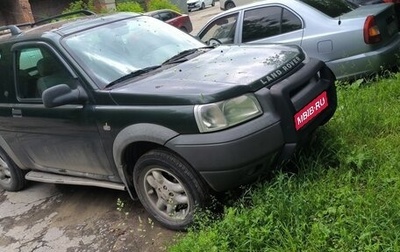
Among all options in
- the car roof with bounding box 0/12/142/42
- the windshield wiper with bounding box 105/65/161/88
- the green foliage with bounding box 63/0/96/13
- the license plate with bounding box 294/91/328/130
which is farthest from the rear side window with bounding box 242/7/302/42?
the green foliage with bounding box 63/0/96/13

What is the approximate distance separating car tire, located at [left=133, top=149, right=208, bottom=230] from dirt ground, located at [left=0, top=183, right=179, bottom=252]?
0.16 m

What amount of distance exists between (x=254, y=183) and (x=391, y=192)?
0.95 metres

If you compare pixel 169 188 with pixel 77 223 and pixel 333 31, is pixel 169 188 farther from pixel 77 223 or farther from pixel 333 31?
pixel 333 31

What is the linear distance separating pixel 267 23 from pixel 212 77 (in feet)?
9.43

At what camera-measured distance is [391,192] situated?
3053mm

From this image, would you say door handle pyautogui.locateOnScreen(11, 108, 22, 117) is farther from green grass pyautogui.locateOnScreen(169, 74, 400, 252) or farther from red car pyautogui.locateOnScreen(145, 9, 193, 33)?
red car pyautogui.locateOnScreen(145, 9, 193, 33)

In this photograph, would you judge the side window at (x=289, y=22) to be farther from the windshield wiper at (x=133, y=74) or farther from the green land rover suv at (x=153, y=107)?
the windshield wiper at (x=133, y=74)

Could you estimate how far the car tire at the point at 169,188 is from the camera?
3.26 meters

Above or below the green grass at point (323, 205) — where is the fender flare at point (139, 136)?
above

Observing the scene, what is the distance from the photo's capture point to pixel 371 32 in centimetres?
504

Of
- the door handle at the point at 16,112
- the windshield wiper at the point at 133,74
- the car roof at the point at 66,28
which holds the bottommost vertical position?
the door handle at the point at 16,112

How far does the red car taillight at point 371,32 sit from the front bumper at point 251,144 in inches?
83.5

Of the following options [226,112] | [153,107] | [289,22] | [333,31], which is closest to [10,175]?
[153,107]

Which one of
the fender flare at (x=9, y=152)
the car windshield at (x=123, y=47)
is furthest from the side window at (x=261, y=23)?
the fender flare at (x=9, y=152)
